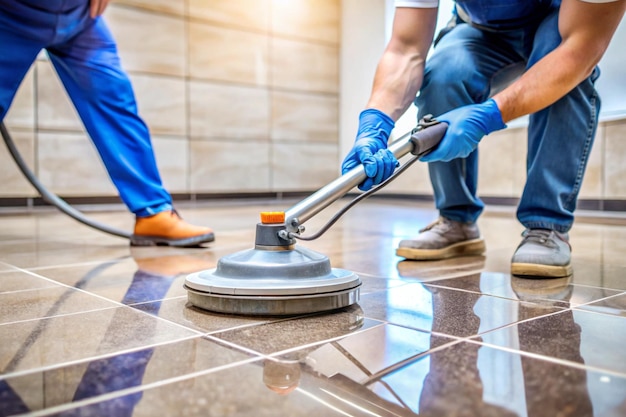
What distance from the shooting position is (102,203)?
12.2 ft

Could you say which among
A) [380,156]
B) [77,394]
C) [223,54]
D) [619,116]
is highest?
[223,54]

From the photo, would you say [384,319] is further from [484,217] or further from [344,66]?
[344,66]

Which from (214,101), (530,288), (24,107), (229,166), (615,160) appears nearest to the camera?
(530,288)

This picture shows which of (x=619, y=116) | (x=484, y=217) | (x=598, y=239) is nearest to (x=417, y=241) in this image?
Answer: (x=598, y=239)

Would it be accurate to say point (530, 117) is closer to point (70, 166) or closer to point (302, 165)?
point (70, 166)

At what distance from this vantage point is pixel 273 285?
838 mm

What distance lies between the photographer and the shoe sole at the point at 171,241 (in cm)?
171

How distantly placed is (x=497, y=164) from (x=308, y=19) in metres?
1.77

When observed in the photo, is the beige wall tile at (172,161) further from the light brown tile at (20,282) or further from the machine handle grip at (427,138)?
the machine handle grip at (427,138)

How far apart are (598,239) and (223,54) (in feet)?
9.43

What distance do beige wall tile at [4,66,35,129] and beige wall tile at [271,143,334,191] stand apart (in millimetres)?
1627

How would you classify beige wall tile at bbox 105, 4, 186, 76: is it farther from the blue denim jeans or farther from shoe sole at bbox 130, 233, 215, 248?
the blue denim jeans

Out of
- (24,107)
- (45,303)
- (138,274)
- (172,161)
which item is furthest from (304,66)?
(45,303)

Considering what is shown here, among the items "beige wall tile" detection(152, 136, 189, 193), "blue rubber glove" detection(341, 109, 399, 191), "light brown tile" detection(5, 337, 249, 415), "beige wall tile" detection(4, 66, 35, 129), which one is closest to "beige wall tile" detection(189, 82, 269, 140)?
"beige wall tile" detection(152, 136, 189, 193)
